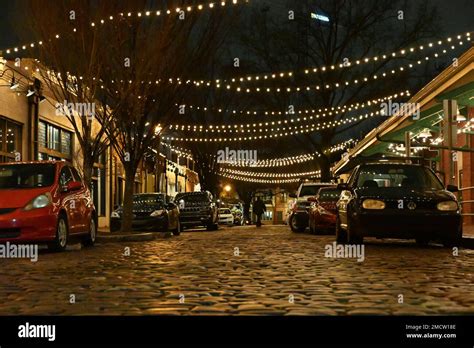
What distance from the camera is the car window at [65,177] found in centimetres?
1491

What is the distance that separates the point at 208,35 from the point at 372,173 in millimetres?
7911

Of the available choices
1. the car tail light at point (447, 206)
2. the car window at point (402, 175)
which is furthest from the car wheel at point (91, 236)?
the car tail light at point (447, 206)

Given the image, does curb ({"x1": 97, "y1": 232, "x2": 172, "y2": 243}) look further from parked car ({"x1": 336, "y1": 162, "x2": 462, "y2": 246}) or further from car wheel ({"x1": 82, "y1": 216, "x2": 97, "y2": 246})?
parked car ({"x1": 336, "y1": 162, "x2": 462, "y2": 246})

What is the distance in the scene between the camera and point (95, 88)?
20672 mm

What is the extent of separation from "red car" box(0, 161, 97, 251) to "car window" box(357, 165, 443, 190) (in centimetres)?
578

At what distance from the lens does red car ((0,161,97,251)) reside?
13.4 metres

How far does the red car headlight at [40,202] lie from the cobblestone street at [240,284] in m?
0.94

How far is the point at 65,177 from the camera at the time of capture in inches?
603

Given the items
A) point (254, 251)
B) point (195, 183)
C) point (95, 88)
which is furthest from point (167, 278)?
point (195, 183)

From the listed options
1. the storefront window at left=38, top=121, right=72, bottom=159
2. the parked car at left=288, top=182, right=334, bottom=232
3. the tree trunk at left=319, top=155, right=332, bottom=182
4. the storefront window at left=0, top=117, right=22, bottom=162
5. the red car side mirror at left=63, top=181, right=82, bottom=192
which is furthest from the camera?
the tree trunk at left=319, top=155, right=332, bottom=182

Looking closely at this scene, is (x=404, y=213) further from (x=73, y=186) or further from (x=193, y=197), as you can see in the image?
(x=193, y=197)

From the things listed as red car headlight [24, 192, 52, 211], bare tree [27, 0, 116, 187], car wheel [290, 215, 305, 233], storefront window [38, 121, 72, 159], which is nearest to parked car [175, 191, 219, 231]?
storefront window [38, 121, 72, 159]

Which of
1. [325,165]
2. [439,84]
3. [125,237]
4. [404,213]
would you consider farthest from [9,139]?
[325,165]

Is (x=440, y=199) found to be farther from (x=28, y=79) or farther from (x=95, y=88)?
(x=28, y=79)
